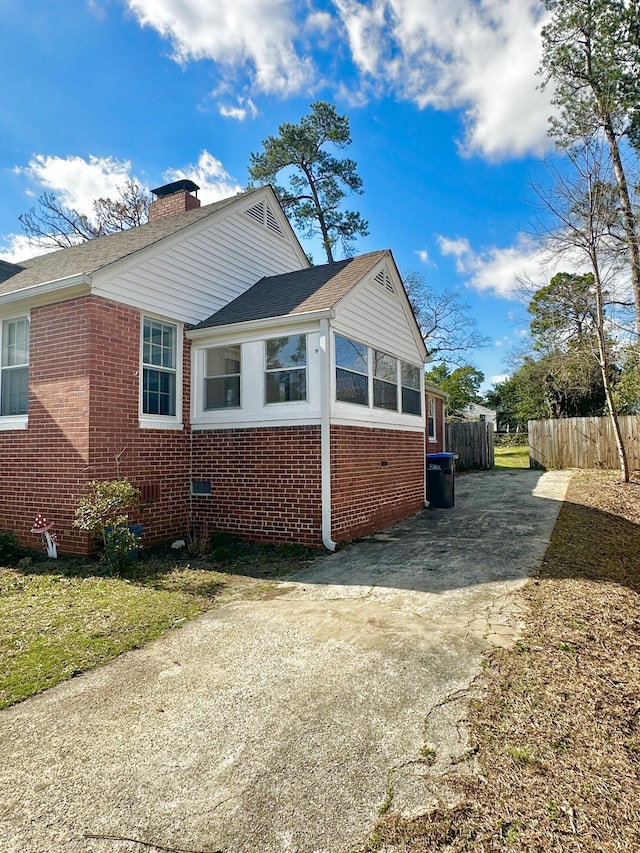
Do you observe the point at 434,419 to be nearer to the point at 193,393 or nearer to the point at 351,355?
the point at 351,355

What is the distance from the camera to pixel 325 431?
23.2ft

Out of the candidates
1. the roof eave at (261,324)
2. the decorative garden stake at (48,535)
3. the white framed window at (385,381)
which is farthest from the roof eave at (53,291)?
the white framed window at (385,381)

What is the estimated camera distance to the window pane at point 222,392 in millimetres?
8086

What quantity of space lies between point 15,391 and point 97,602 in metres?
4.60

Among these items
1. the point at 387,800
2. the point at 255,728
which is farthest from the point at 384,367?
the point at 387,800

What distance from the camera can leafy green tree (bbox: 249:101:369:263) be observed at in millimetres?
19875

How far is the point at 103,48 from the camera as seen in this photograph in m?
9.56

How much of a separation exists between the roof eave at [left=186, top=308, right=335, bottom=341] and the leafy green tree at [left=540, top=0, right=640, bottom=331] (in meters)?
11.5

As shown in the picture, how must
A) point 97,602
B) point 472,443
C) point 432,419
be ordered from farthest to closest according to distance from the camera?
point 472,443 → point 432,419 → point 97,602

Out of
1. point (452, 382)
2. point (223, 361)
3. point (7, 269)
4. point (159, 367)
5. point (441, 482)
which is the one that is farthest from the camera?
point (452, 382)

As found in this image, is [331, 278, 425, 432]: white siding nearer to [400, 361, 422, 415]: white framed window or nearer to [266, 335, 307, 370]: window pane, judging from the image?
[400, 361, 422, 415]: white framed window

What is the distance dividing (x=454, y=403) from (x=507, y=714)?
27.9 metres

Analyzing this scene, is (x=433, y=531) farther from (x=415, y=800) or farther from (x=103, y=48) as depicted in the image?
(x=103, y=48)

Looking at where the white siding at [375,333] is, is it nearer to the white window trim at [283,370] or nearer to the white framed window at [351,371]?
the white framed window at [351,371]
